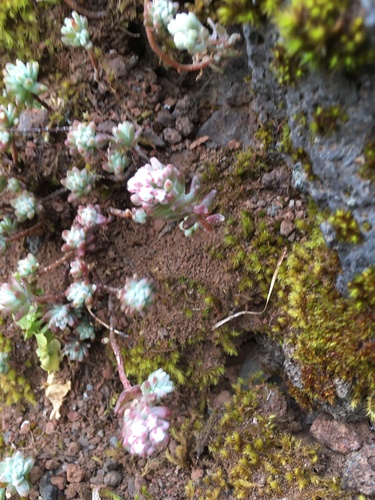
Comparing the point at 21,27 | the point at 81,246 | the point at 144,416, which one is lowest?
the point at 144,416

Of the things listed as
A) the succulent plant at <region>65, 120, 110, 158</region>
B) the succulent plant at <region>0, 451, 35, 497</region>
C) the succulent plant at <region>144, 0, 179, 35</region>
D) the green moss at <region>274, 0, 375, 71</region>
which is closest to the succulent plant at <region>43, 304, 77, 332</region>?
the succulent plant at <region>0, 451, 35, 497</region>

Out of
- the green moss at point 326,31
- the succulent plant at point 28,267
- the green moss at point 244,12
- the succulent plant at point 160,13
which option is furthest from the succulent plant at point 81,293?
the green moss at point 326,31

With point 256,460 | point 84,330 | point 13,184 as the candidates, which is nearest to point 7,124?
point 13,184

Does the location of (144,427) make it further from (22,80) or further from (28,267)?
(22,80)

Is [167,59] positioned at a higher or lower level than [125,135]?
higher

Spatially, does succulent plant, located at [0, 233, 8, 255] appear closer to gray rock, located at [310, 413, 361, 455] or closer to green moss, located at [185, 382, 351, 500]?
green moss, located at [185, 382, 351, 500]
